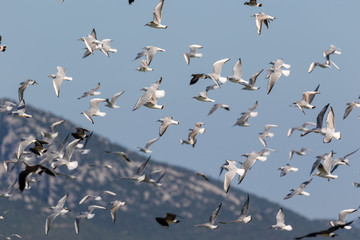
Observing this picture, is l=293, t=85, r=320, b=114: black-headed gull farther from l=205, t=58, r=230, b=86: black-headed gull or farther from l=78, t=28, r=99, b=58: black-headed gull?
l=78, t=28, r=99, b=58: black-headed gull

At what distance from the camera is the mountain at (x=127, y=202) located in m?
153

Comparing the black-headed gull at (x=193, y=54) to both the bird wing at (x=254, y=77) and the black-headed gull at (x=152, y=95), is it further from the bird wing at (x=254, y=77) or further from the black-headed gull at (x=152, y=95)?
the black-headed gull at (x=152, y=95)

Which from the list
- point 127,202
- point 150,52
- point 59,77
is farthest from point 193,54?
point 127,202

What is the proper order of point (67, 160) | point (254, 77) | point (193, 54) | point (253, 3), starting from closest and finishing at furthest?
1. point (67, 160)
2. point (253, 3)
3. point (254, 77)
4. point (193, 54)

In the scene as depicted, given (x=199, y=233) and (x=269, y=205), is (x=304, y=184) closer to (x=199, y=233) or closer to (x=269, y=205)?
(x=199, y=233)

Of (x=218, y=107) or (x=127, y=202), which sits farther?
(x=127, y=202)

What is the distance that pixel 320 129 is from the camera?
120ft

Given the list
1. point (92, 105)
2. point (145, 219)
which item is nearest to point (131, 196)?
point (145, 219)

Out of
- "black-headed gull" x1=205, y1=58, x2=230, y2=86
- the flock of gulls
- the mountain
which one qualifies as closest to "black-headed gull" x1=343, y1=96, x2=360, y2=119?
the flock of gulls

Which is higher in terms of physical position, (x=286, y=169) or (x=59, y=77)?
(x=59, y=77)

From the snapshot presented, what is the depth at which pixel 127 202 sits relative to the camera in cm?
18200

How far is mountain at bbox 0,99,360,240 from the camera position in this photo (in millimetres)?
152625

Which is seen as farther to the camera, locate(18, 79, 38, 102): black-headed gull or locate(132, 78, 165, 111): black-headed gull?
locate(18, 79, 38, 102): black-headed gull

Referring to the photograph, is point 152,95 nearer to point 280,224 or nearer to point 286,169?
point 280,224
